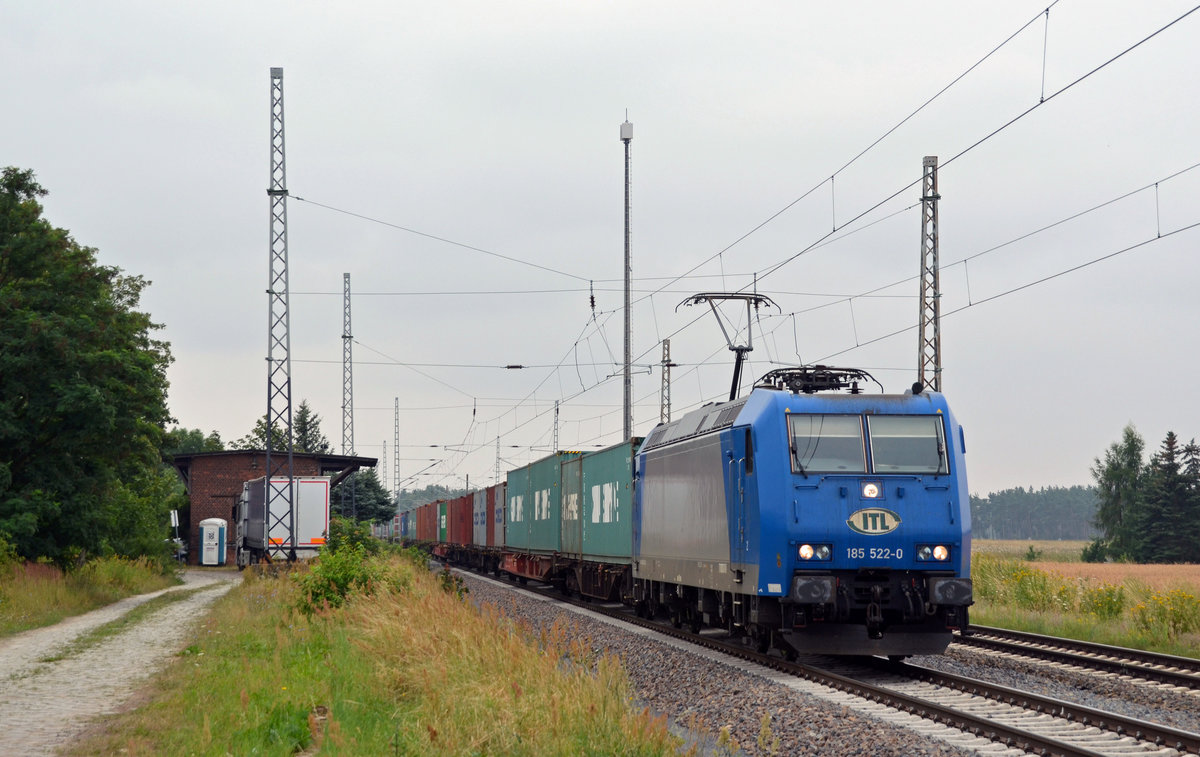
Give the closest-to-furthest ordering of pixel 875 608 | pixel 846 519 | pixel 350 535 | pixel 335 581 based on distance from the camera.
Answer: pixel 875 608, pixel 846 519, pixel 335 581, pixel 350 535

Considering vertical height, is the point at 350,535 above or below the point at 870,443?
below

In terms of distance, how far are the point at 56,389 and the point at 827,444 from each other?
20.1m

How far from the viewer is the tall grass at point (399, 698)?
792 centimetres

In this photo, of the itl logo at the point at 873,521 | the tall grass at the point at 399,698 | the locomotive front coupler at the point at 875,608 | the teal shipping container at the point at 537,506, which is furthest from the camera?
the teal shipping container at the point at 537,506

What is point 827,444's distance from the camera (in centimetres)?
1381

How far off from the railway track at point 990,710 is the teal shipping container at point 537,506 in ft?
48.1

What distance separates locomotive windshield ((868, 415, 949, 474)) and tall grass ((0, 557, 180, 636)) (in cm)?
1515

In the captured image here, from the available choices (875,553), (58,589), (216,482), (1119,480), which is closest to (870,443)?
(875,553)

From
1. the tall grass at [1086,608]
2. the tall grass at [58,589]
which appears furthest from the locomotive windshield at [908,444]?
the tall grass at [58,589]

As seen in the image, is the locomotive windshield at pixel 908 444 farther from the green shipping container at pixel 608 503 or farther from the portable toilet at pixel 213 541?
the portable toilet at pixel 213 541

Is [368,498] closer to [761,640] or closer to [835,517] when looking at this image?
[761,640]

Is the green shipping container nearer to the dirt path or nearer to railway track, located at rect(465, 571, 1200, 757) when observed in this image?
railway track, located at rect(465, 571, 1200, 757)

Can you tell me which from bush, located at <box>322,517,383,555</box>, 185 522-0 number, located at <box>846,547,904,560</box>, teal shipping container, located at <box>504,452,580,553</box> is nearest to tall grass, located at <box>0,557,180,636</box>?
bush, located at <box>322,517,383,555</box>

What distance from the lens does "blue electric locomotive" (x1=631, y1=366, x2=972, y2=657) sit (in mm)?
13305
